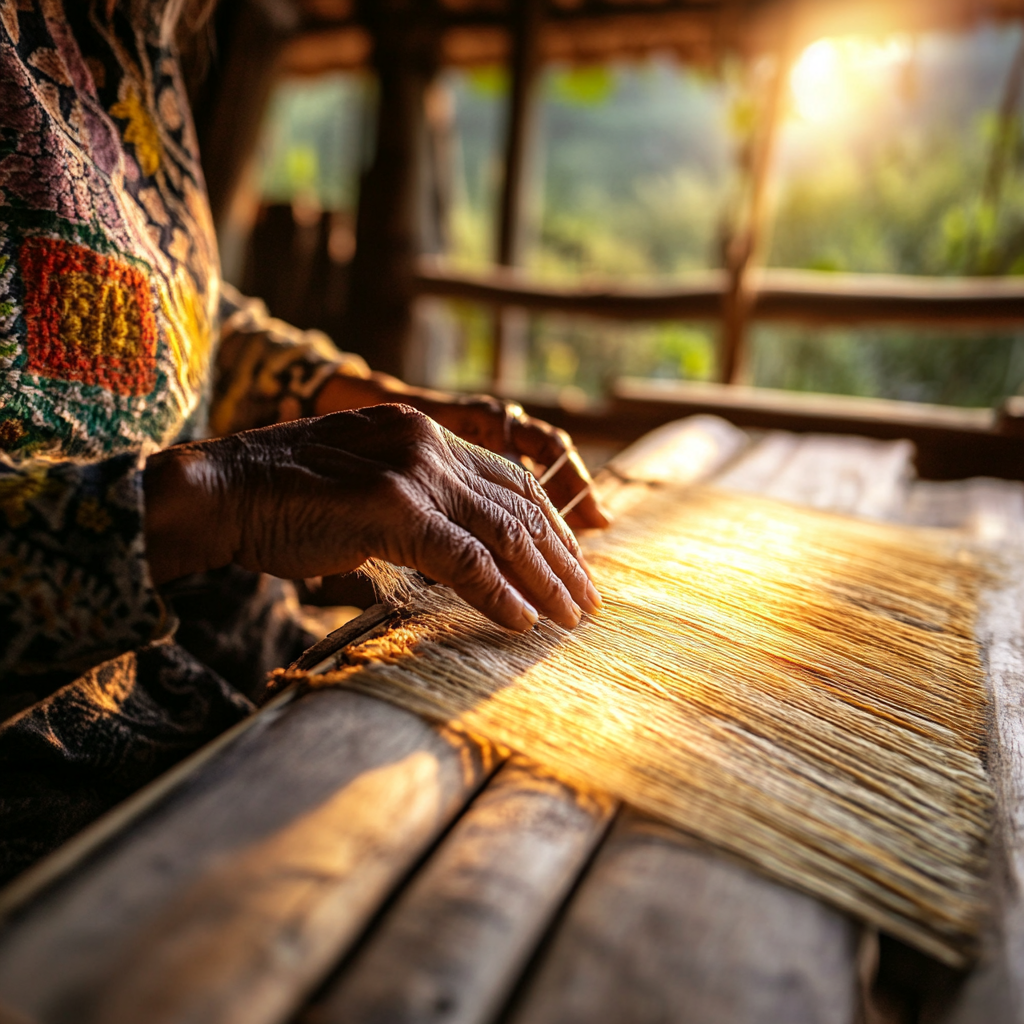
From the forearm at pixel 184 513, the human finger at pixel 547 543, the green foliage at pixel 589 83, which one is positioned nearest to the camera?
the forearm at pixel 184 513

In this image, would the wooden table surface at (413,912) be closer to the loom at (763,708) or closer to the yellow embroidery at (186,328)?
the loom at (763,708)

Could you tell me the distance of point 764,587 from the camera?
34.7 inches

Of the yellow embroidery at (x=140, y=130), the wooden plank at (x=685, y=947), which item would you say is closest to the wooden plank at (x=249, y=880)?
the wooden plank at (x=685, y=947)

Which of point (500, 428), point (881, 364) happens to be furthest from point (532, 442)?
point (881, 364)

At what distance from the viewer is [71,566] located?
562 mm

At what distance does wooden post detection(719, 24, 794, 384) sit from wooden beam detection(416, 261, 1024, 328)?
0.06m

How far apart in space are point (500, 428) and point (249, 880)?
769mm

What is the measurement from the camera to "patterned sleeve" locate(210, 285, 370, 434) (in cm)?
121

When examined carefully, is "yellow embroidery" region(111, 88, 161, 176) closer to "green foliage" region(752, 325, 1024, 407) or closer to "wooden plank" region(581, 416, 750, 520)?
"wooden plank" region(581, 416, 750, 520)

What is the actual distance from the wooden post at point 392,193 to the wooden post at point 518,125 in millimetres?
472

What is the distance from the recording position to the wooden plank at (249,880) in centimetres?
35

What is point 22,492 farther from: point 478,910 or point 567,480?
point 567,480

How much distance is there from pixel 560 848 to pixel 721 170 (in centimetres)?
1979

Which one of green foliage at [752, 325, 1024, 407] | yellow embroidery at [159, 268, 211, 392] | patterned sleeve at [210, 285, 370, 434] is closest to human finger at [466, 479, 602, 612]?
yellow embroidery at [159, 268, 211, 392]
